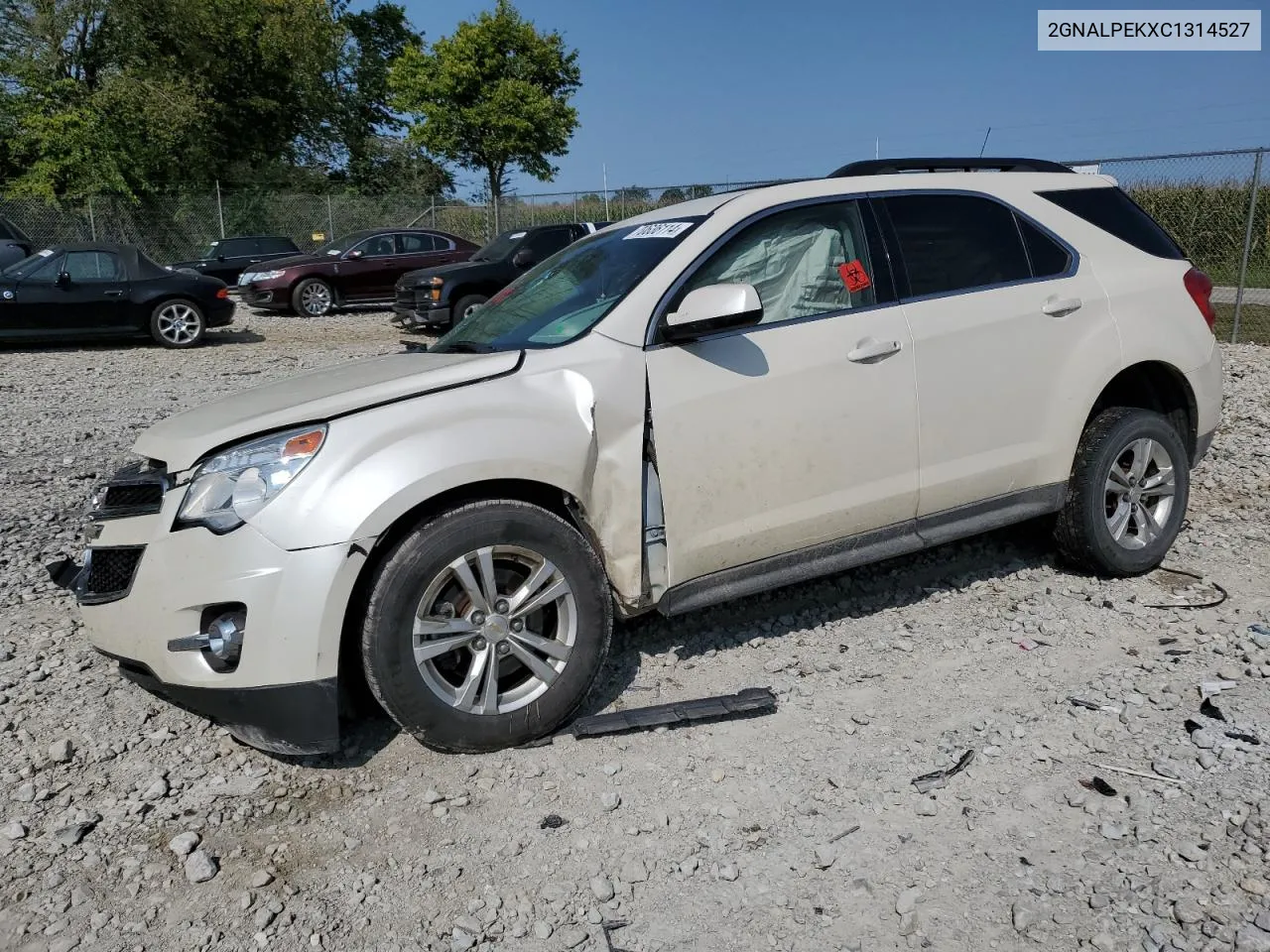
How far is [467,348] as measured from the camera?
4094mm

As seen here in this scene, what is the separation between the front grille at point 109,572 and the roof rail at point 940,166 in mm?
3037

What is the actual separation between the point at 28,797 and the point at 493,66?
1239 inches

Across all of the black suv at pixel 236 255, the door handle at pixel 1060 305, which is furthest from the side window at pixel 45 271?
the door handle at pixel 1060 305

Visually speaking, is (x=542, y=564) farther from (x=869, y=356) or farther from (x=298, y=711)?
(x=869, y=356)

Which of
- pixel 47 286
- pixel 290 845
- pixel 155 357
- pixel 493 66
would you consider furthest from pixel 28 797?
pixel 493 66

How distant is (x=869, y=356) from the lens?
3998 millimetres

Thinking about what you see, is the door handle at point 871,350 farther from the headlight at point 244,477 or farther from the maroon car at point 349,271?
the maroon car at point 349,271

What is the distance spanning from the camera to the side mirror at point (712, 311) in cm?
360

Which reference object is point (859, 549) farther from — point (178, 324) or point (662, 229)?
point (178, 324)

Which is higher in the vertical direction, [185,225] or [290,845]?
[185,225]

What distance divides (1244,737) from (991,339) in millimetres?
1724

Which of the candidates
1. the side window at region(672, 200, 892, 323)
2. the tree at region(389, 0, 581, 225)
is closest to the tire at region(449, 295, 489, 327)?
the side window at region(672, 200, 892, 323)

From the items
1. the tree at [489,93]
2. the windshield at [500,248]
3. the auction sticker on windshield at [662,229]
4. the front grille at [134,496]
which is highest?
the tree at [489,93]

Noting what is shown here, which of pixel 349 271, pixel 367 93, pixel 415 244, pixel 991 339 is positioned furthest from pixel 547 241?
pixel 367 93
